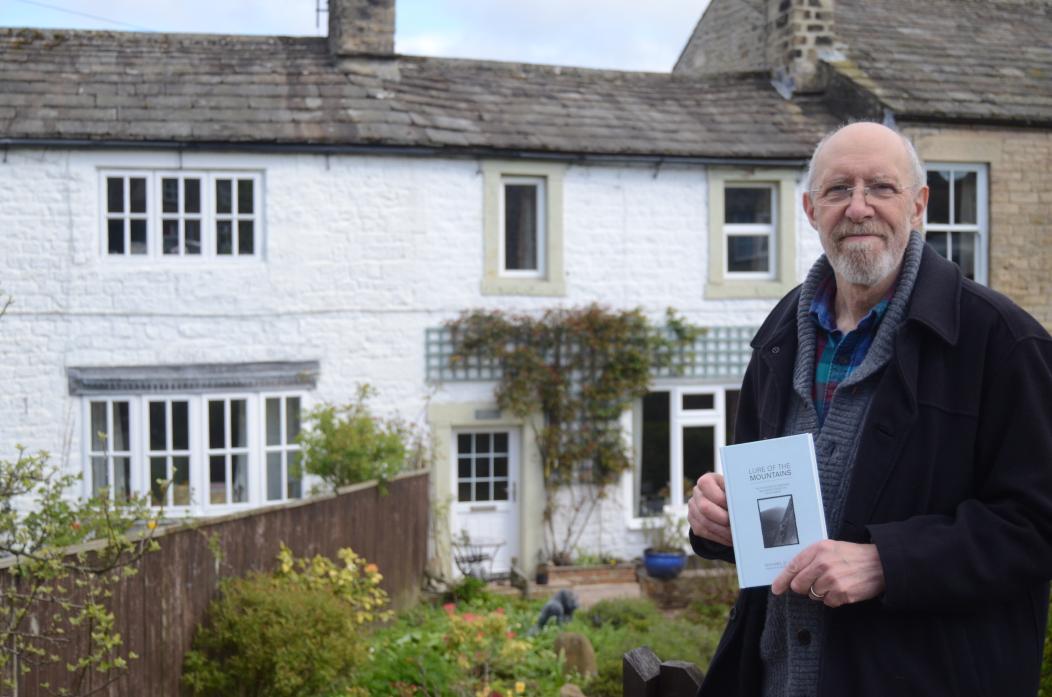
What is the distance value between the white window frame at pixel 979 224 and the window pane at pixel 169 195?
30.7 ft

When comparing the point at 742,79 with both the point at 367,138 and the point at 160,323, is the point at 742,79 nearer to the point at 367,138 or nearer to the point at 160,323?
the point at 367,138

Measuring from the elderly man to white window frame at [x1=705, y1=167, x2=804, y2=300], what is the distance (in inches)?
481

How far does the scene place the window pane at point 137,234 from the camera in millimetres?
13141

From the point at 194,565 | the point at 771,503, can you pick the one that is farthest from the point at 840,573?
the point at 194,565

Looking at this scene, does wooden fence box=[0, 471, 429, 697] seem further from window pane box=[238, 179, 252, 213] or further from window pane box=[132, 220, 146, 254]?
window pane box=[132, 220, 146, 254]

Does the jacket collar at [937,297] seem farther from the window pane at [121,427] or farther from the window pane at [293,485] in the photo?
the window pane at [121,427]

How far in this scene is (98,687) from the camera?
610 centimetres

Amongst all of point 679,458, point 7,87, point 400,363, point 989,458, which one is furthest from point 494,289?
point 989,458

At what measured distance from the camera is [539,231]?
47.4 feet

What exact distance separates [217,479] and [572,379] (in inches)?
176

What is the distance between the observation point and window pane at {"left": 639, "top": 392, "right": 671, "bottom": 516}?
15062 mm

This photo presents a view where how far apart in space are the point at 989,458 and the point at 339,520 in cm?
823

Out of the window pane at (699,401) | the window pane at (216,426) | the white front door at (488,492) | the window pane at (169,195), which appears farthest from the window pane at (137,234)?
the window pane at (699,401)

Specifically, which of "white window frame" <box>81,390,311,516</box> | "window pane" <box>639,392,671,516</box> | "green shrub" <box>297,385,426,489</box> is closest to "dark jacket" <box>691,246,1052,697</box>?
"green shrub" <box>297,385,426,489</box>
